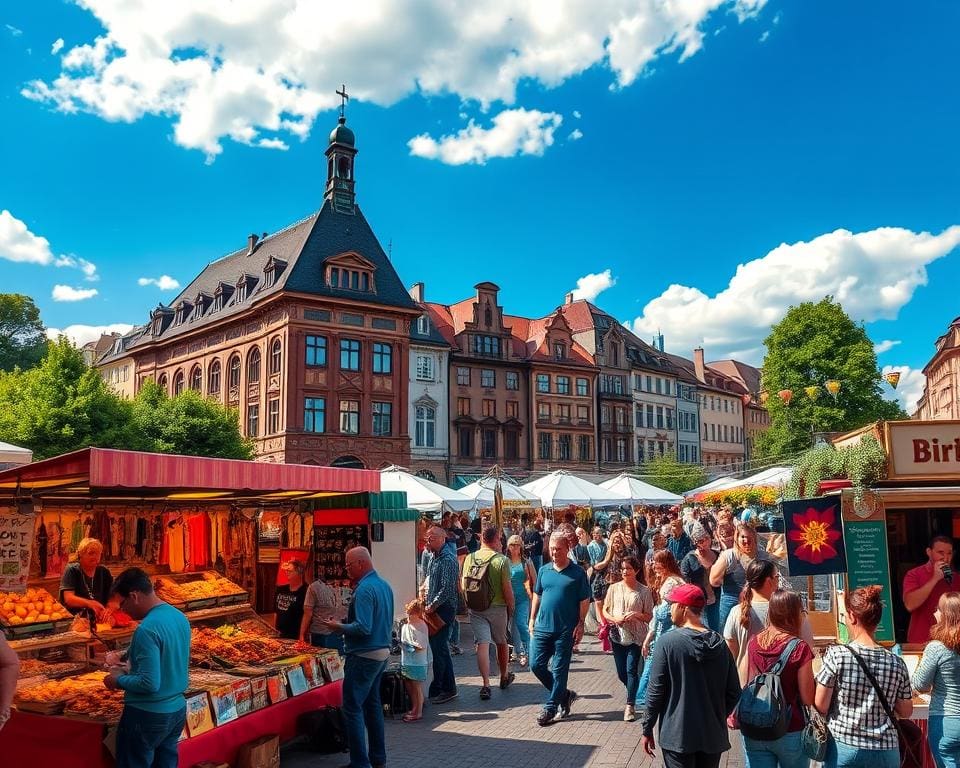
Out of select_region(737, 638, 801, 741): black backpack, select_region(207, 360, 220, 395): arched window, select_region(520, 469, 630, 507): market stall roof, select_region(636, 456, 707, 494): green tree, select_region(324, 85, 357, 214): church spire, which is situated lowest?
select_region(737, 638, 801, 741): black backpack

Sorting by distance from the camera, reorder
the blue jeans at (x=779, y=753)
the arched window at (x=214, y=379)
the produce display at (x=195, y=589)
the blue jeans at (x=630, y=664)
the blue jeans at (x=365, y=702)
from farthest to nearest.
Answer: the arched window at (x=214, y=379) < the produce display at (x=195, y=589) < the blue jeans at (x=630, y=664) < the blue jeans at (x=365, y=702) < the blue jeans at (x=779, y=753)

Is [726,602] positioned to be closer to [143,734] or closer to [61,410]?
[143,734]

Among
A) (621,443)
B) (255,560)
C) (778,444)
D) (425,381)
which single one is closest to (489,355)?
(425,381)

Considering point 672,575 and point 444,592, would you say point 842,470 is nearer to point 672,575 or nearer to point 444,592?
point 672,575

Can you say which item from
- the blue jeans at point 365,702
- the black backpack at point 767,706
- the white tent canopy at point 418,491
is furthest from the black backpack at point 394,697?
the white tent canopy at point 418,491

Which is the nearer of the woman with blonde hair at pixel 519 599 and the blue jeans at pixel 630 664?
the blue jeans at pixel 630 664

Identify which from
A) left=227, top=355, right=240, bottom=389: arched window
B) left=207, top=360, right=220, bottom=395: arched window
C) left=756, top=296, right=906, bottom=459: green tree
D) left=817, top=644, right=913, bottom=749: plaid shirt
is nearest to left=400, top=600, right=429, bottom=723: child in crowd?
left=817, top=644, right=913, bottom=749: plaid shirt

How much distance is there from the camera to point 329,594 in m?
9.54

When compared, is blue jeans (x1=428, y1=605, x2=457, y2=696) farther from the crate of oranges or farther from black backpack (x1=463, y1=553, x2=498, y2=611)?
the crate of oranges

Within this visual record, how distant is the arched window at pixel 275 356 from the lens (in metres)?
43.0

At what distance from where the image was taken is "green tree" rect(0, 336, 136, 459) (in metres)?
32.3

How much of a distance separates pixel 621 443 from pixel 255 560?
168ft

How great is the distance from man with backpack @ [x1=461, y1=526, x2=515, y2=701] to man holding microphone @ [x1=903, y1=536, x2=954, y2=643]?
4.25 m

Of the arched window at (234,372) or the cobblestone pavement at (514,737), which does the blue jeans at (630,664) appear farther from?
the arched window at (234,372)
